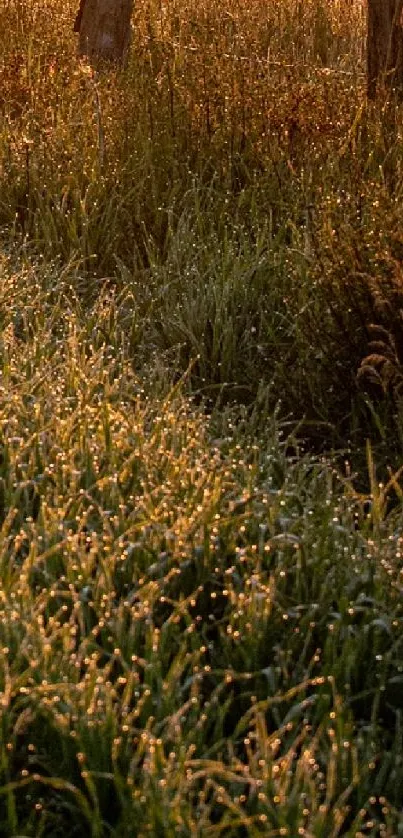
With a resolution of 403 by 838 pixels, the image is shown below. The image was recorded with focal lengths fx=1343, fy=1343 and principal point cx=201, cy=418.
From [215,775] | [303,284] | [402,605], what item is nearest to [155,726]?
[215,775]

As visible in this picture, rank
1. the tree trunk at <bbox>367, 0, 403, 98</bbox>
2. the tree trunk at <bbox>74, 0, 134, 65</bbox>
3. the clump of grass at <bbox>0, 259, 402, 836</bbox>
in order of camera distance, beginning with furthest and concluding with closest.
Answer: the tree trunk at <bbox>74, 0, 134, 65</bbox> → the tree trunk at <bbox>367, 0, 403, 98</bbox> → the clump of grass at <bbox>0, 259, 402, 836</bbox>

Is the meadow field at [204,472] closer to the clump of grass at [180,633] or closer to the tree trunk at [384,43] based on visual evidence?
the clump of grass at [180,633]

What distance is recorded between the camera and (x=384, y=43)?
563 centimetres

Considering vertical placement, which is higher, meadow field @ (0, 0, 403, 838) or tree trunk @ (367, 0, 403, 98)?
tree trunk @ (367, 0, 403, 98)

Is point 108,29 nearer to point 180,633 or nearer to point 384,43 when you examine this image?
point 384,43

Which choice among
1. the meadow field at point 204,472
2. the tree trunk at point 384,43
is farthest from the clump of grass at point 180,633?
A: the tree trunk at point 384,43

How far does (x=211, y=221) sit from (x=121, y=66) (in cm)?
254

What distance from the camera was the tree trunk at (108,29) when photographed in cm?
748

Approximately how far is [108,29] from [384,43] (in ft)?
7.66

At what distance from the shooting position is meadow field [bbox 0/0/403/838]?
221cm

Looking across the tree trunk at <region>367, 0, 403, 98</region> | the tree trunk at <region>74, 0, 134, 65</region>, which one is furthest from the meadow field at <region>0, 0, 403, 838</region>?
the tree trunk at <region>74, 0, 134, 65</region>

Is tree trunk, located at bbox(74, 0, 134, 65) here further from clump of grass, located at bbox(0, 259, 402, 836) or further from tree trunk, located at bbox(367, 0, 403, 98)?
clump of grass, located at bbox(0, 259, 402, 836)

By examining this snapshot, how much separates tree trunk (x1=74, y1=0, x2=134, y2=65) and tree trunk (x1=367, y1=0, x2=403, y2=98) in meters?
2.14

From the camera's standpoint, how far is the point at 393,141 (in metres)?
5.16
